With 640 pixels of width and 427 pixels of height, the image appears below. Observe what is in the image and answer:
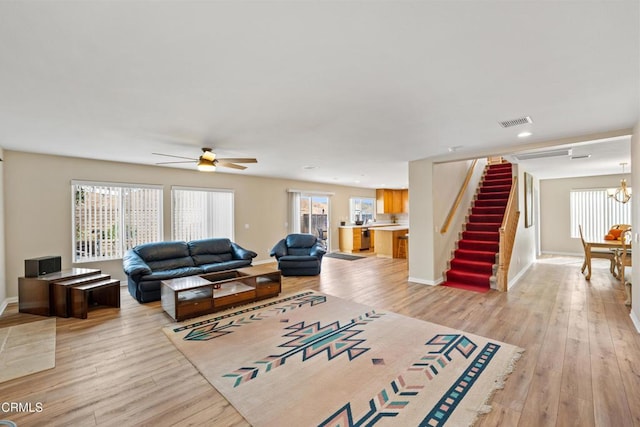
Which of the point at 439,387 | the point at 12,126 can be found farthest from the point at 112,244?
the point at 439,387

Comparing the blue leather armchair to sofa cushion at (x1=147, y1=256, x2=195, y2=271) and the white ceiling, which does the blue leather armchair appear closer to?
sofa cushion at (x1=147, y1=256, x2=195, y2=271)

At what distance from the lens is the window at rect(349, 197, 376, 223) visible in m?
10.8

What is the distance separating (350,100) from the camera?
8.62ft

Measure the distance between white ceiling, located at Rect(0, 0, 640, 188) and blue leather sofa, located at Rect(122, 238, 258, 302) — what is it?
2120mm

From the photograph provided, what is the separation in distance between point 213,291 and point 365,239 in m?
7.11

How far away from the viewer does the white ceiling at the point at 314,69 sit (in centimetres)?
150

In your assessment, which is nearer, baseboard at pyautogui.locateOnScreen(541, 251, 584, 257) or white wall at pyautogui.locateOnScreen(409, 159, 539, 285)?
white wall at pyautogui.locateOnScreen(409, 159, 539, 285)

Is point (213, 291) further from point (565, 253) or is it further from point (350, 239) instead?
point (565, 253)

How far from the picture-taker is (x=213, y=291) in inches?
163

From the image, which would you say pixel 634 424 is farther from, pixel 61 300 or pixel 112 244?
pixel 112 244

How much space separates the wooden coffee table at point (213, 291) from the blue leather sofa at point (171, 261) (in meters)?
0.53

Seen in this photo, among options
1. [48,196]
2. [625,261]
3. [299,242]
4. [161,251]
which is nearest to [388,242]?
[299,242]

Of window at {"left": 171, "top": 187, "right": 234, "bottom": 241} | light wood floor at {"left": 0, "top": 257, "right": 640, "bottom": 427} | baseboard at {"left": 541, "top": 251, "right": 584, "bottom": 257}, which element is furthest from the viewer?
baseboard at {"left": 541, "top": 251, "right": 584, "bottom": 257}

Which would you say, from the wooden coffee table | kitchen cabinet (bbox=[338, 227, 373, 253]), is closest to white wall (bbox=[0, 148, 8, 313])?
the wooden coffee table
